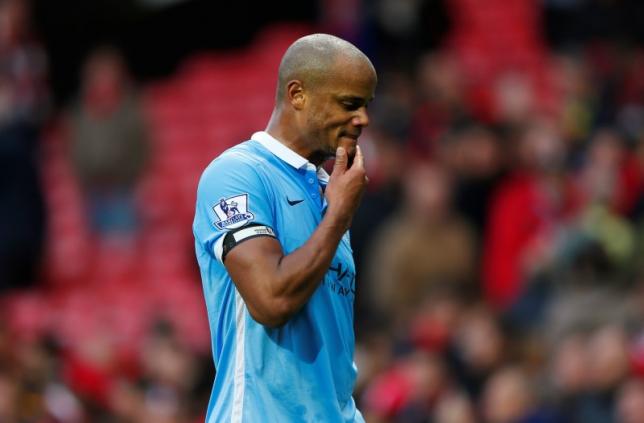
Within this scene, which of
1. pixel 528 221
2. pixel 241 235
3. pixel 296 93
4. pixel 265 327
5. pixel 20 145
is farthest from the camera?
pixel 20 145

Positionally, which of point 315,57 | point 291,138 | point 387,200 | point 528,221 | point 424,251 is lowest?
point 424,251

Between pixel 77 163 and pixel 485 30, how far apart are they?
471 centimetres

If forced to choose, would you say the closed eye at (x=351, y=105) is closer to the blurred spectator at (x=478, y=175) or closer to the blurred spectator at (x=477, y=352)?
the blurred spectator at (x=477, y=352)

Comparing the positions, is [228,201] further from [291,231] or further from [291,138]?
[291,138]

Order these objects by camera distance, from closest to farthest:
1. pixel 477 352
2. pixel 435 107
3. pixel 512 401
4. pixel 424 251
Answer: pixel 512 401 < pixel 477 352 < pixel 424 251 < pixel 435 107

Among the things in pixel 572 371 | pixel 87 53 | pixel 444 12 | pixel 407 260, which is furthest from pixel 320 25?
pixel 572 371

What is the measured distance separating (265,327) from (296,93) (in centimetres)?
68

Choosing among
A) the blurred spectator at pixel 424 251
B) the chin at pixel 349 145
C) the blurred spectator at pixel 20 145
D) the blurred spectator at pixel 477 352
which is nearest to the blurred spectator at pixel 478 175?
the blurred spectator at pixel 424 251

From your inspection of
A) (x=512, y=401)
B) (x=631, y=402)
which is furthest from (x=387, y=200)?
(x=631, y=402)

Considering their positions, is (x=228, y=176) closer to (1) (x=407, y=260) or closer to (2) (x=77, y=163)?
(1) (x=407, y=260)

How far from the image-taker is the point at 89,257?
569 inches

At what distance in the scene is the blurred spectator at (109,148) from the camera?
554 inches

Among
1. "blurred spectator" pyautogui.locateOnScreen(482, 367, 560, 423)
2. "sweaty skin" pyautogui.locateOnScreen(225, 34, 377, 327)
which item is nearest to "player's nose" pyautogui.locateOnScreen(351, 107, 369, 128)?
"sweaty skin" pyautogui.locateOnScreen(225, 34, 377, 327)

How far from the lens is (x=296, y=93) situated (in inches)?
173
